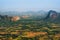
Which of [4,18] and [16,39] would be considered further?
[4,18]

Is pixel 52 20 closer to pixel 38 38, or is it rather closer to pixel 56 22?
pixel 56 22

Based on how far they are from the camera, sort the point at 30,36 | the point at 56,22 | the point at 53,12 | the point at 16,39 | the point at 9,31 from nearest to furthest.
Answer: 1. the point at 16,39
2. the point at 30,36
3. the point at 9,31
4. the point at 56,22
5. the point at 53,12

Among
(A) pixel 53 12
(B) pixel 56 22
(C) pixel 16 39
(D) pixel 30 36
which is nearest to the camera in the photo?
(C) pixel 16 39

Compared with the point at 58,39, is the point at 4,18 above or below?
above

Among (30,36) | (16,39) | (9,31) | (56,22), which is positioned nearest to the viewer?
(16,39)

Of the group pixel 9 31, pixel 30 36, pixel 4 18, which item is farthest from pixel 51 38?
pixel 4 18

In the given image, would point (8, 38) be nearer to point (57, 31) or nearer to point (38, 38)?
point (38, 38)

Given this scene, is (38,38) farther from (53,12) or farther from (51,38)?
(53,12)

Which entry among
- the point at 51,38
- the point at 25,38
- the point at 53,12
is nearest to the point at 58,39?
the point at 51,38

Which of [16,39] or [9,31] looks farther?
[9,31]
